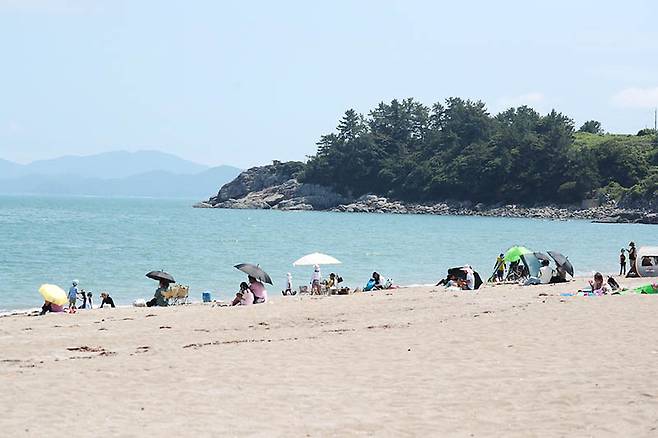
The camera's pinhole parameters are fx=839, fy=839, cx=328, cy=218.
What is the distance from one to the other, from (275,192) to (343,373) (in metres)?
144

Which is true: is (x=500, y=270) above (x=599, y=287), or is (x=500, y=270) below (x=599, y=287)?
below

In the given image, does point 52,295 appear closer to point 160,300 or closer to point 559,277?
point 160,300

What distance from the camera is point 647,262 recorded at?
30.2m

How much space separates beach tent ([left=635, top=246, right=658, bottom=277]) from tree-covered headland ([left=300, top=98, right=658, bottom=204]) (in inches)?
3079

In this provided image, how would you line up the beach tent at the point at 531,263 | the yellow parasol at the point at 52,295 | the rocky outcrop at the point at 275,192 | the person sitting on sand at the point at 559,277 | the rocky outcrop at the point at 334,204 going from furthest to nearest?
the rocky outcrop at the point at 275,192
the rocky outcrop at the point at 334,204
the beach tent at the point at 531,263
the person sitting on sand at the point at 559,277
the yellow parasol at the point at 52,295

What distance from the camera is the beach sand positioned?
892 cm

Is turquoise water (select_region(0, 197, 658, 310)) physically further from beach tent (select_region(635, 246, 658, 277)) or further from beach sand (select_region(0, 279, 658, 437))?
beach sand (select_region(0, 279, 658, 437))

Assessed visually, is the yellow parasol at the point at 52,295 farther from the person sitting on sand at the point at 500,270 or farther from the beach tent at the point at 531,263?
the beach tent at the point at 531,263

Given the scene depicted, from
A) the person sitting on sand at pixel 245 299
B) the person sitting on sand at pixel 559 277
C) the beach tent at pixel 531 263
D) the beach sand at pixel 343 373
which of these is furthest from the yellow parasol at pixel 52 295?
the beach tent at pixel 531 263

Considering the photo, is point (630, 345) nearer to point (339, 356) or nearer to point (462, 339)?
point (462, 339)

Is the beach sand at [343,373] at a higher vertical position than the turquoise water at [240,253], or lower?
higher

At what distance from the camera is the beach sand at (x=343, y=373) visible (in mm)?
8922

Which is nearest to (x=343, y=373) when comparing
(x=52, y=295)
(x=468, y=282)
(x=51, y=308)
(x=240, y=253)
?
(x=52, y=295)

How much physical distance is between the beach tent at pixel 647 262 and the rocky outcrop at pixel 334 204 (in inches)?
2825
